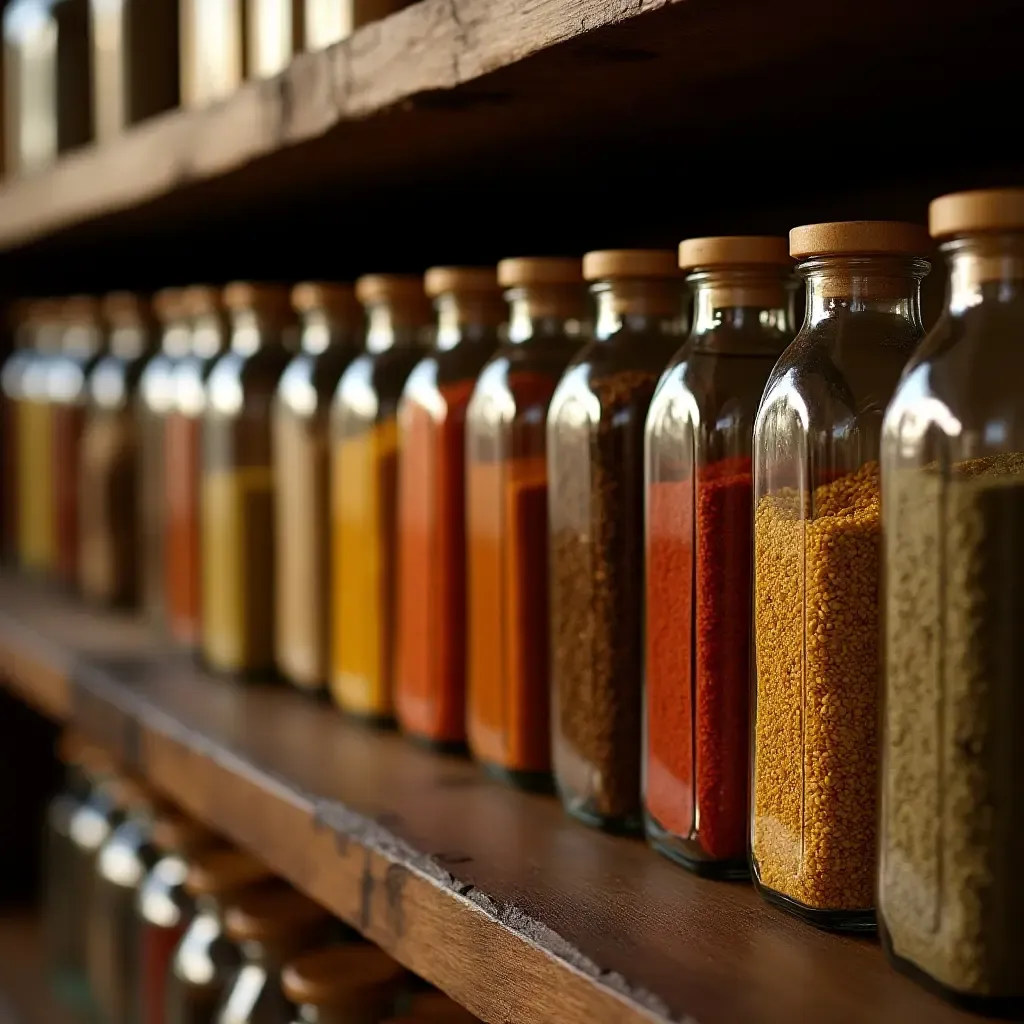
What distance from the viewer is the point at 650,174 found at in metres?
0.88

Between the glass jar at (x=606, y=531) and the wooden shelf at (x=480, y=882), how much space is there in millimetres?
35

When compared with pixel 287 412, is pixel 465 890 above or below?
below

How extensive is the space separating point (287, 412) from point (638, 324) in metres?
0.38

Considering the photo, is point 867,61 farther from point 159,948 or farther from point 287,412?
point 159,948

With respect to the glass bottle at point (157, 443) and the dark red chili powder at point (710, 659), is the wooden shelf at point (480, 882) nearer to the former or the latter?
the dark red chili powder at point (710, 659)

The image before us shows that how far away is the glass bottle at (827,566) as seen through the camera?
0.49 metres

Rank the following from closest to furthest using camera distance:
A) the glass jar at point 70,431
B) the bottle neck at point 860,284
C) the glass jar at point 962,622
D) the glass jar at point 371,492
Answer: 1. the glass jar at point 962,622
2. the bottle neck at point 860,284
3. the glass jar at point 371,492
4. the glass jar at point 70,431

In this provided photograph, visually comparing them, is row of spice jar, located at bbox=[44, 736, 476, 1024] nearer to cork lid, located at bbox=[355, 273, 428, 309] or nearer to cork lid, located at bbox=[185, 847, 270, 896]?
cork lid, located at bbox=[185, 847, 270, 896]

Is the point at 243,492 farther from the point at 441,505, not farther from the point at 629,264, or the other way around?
the point at 629,264

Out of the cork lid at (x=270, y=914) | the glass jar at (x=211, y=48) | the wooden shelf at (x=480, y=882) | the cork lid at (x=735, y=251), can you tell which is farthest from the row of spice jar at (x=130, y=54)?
the cork lid at (x=270, y=914)

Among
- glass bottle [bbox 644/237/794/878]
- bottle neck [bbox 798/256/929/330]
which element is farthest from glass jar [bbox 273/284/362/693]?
bottle neck [bbox 798/256/929/330]

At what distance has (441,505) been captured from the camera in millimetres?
799

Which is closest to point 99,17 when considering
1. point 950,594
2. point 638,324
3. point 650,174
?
point 650,174

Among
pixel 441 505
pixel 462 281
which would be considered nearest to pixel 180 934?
pixel 441 505
